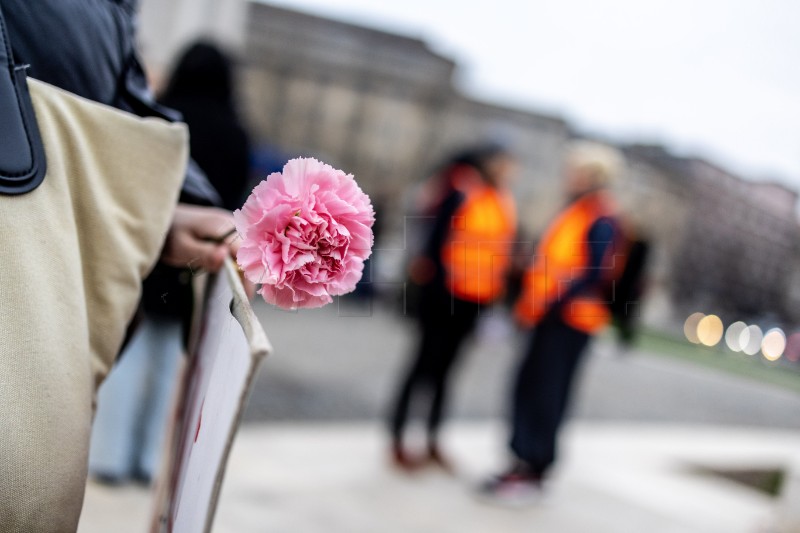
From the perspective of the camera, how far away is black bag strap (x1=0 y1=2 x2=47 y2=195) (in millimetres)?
938

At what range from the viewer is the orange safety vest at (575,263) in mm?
3670

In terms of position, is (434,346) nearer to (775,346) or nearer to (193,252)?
(193,252)

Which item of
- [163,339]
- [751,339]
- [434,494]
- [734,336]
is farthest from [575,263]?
[734,336]

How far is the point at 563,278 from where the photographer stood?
3770mm

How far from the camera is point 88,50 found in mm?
1167

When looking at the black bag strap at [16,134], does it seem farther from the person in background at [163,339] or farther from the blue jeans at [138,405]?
the blue jeans at [138,405]

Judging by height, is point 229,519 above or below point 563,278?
below

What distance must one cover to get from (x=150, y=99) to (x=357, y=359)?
6790 mm

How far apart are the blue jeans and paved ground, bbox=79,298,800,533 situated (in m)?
0.12

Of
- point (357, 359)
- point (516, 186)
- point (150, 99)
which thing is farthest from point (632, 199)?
point (150, 99)

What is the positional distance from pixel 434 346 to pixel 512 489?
84 centimetres

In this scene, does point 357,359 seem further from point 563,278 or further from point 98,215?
point 98,215

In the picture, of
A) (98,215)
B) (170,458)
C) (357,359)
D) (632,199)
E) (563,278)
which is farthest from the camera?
(632,199)

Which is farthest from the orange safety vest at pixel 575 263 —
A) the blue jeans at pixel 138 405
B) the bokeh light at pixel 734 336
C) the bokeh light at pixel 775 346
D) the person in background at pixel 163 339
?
the bokeh light at pixel 734 336
